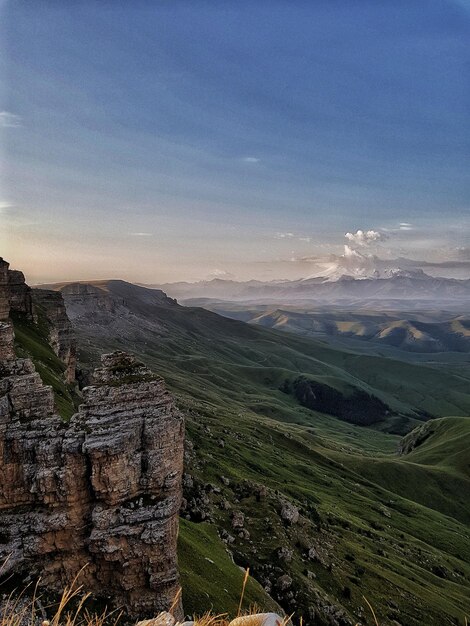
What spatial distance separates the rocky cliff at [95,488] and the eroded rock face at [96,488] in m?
0.08

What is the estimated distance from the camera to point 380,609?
222 feet

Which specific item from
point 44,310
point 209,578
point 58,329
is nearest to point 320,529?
point 209,578

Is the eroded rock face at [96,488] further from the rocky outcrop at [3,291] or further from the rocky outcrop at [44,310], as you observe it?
the rocky outcrop at [44,310]

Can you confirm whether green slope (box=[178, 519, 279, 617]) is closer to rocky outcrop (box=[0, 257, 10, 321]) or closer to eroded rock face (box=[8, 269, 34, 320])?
rocky outcrop (box=[0, 257, 10, 321])

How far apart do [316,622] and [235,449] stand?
3029 inches

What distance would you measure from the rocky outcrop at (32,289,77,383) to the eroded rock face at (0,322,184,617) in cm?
6392

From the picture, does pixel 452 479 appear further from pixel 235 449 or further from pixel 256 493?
pixel 256 493

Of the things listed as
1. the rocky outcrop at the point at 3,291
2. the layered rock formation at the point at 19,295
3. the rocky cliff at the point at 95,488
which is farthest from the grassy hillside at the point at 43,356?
the rocky cliff at the point at 95,488

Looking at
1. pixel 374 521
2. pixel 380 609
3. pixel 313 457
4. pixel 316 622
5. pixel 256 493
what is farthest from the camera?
pixel 313 457

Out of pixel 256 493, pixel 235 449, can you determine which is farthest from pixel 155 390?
pixel 235 449

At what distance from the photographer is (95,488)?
3303cm

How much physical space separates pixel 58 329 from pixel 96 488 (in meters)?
81.1

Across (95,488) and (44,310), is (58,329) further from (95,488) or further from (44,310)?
(95,488)

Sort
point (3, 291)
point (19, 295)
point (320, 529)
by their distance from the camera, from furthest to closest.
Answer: point (19, 295), point (320, 529), point (3, 291)
